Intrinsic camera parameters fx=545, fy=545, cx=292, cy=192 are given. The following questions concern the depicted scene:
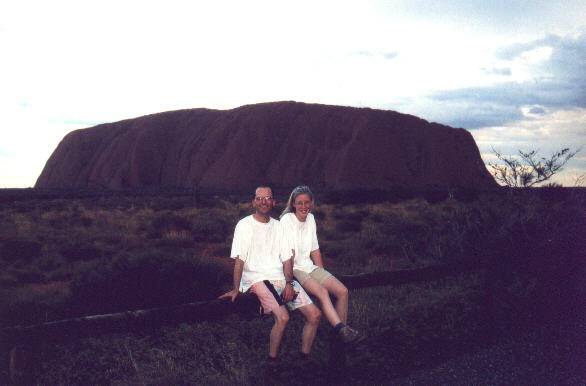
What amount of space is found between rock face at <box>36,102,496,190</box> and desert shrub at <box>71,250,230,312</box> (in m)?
49.4

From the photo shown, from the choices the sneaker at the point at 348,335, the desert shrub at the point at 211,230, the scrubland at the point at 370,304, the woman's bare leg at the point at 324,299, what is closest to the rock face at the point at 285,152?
the desert shrub at the point at 211,230

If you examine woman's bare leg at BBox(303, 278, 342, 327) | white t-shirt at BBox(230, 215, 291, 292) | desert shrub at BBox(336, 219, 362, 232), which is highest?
white t-shirt at BBox(230, 215, 291, 292)

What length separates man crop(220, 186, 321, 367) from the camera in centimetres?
391

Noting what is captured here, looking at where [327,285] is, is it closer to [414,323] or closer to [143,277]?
[414,323]

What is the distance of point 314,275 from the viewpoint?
434cm

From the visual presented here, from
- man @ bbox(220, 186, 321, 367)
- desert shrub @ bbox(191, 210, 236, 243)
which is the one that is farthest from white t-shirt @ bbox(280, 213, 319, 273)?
desert shrub @ bbox(191, 210, 236, 243)

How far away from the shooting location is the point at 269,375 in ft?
12.7

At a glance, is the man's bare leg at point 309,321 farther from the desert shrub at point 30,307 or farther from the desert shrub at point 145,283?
the desert shrub at point 30,307

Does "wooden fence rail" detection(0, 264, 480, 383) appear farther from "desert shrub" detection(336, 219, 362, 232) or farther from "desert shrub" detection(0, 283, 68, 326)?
"desert shrub" detection(336, 219, 362, 232)

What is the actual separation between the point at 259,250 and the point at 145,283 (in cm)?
484

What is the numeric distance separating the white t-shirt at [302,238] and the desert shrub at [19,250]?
1152 centimetres

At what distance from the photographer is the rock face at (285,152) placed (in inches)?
2435

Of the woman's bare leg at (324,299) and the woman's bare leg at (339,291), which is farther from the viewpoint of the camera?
the woman's bare leg at (339,291)

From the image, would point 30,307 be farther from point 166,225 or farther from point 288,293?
point 166,225
